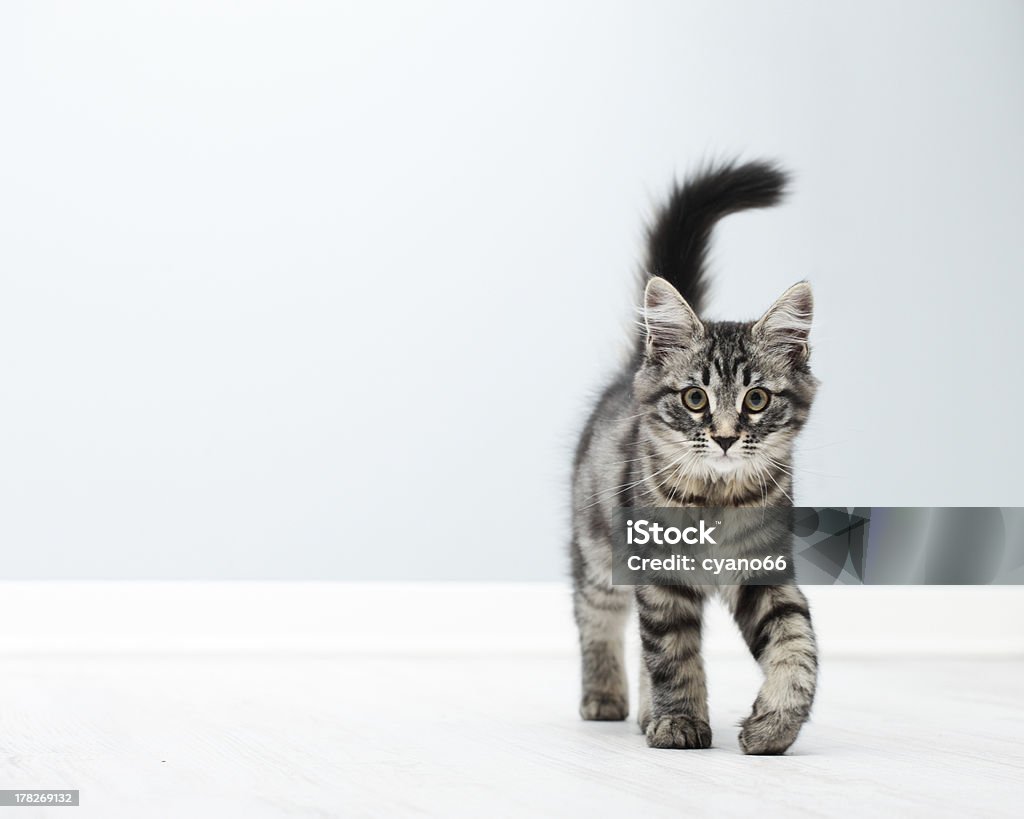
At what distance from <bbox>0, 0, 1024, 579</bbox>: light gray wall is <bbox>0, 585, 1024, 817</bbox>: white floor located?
1.97ft

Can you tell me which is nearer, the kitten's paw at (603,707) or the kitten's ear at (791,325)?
the kitten's ear at (791,325)

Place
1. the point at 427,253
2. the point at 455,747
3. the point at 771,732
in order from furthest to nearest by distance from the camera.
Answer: the point at 427,253 < the point at 455,747 < the point at 771,732

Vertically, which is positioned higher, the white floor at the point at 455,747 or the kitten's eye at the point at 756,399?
the kitten's eye at the point at 756,399

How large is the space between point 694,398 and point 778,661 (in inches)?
14.6

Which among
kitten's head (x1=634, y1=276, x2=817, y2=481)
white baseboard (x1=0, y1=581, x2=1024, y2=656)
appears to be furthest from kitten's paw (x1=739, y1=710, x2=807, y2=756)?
white baseboard (x1=0, y1=581, x2=1024, y2=656)

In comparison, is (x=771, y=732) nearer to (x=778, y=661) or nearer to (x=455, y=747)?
(x=778, y=661)

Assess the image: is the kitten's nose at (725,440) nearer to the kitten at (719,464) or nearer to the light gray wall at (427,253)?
the kitten at (719,464)

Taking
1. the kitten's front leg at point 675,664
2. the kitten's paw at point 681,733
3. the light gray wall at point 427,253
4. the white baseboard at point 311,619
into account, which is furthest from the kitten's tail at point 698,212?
the white baseboard at point 311,619

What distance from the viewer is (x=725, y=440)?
1.64 meters

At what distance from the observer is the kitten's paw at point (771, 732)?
1.59 meters

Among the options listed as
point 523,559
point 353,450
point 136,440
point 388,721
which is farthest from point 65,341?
point 388,721

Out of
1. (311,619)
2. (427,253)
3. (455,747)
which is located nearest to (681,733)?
(455,747)

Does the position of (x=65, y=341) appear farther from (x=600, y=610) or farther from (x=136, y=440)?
(x=600, y=610)

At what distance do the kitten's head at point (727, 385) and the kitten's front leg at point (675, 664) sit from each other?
0.19 metres
